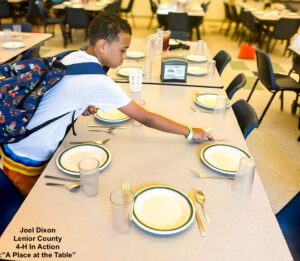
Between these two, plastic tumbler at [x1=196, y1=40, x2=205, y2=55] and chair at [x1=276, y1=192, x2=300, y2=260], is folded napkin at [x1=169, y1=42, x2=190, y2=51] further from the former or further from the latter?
chair at [x1=276, y1=192, x2=300, y2=260]

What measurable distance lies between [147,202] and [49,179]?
1.26 ft

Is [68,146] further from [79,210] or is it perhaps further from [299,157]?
[299,157]

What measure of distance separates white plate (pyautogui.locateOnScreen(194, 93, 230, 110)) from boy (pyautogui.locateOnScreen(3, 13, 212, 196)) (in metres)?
0.39

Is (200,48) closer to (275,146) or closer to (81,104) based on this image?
(275,146)

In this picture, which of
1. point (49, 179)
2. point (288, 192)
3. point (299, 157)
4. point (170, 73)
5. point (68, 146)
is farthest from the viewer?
point (299, 157)

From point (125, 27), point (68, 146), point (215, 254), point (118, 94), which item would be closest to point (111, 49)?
point (125, 27)

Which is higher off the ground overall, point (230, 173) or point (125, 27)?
point (125, 27)

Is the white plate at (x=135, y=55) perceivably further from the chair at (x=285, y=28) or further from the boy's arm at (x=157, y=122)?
the chair at (x=285, y=28)

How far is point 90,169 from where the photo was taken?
40.9 inches

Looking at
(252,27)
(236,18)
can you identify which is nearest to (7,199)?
(252,27)

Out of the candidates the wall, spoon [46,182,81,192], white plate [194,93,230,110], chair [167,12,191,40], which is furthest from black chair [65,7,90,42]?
spoon [46,182,81,192]

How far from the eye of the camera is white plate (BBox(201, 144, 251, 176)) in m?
1.19

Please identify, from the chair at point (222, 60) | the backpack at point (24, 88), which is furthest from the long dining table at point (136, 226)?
the chair at point (222, 60)

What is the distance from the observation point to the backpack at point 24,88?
45.5 inches
